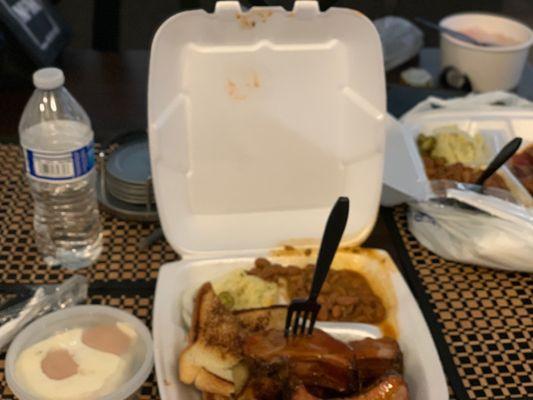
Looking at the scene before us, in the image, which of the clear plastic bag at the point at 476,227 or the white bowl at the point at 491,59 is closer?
the clear plastic bag at the point at 476,227

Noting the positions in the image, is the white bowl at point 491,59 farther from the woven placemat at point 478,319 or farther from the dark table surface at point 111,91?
the woven placemat at point 478,319

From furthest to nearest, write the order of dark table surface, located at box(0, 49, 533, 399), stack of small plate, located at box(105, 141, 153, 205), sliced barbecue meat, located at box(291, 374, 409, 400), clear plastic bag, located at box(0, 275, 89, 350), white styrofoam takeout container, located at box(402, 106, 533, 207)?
white styrofoam takeout container, located at box(402, 106, 533, 207), stack of small plate, located at box(105, 141, 153, 205), dark table surface, located at box(0, 49, 533, 399), clear plastic bag, located at box(0, 275, 89, 350), sliced barbecue meat, located at box(291, 374, 409, 400)

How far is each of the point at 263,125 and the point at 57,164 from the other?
1.20 feet

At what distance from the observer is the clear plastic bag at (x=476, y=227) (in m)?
1.21

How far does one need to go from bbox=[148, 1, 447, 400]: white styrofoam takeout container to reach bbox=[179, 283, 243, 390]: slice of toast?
0.10m

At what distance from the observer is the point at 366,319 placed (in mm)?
1095

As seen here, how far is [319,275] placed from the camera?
3.08 feet

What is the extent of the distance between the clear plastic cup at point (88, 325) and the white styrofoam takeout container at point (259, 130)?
10 centimetres

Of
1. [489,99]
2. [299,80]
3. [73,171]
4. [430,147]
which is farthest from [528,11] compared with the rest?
[73,171]

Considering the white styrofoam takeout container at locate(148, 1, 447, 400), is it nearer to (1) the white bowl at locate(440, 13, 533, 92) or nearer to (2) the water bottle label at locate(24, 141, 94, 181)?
(2) the water bottle label at locate(24, 141, 94, 181)

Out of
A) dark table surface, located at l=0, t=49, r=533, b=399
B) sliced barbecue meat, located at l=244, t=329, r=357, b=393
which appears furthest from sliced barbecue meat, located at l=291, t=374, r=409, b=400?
dark table surface, located at l=0, t=49, r=533, b=399

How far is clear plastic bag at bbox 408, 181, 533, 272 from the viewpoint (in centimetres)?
121

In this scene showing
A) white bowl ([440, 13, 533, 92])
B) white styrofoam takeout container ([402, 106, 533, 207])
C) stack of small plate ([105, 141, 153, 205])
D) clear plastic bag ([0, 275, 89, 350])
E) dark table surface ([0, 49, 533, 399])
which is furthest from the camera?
white bowl ([440, 13, 533, 92])

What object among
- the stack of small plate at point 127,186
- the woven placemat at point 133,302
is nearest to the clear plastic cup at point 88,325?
the woven placemat at point 133,302
